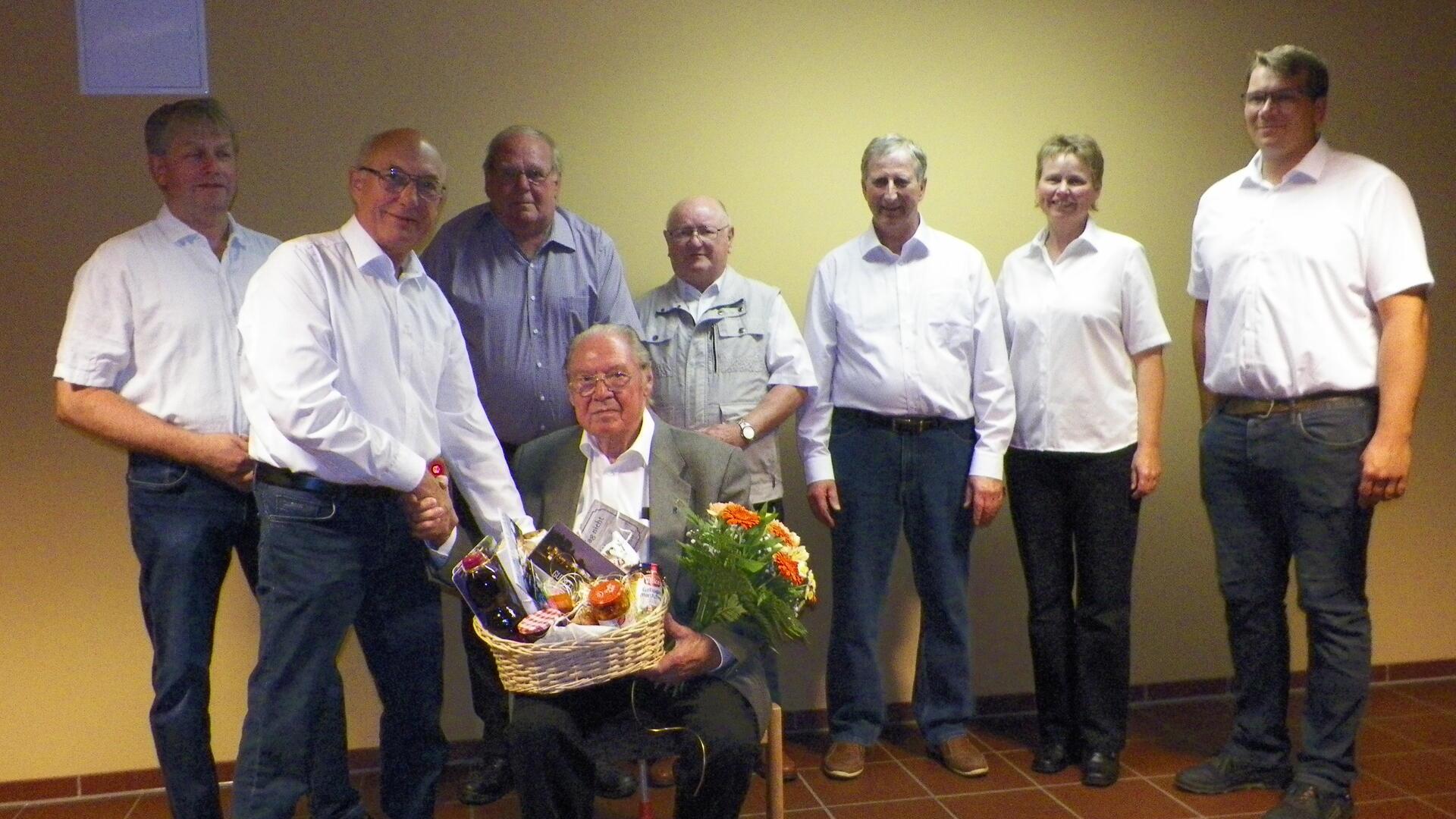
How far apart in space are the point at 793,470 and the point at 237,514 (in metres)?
1.78

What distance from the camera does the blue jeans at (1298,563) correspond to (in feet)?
9.87

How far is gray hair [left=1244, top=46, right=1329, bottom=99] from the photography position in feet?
9.96

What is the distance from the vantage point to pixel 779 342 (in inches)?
137

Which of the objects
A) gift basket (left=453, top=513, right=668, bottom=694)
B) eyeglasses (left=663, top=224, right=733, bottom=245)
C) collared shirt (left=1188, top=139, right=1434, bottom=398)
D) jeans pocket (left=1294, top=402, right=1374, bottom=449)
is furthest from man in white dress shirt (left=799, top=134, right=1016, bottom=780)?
gift basket (left=453, top=513, right=668, bottom=694)

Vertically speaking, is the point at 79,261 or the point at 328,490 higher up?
the point at 79,261

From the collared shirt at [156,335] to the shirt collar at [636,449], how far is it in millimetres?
796

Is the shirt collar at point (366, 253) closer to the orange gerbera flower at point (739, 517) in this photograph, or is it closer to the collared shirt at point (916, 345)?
the orange gerbera flower at point (739, 517)

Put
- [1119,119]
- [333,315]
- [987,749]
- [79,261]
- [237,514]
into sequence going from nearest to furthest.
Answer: [333,315], [237,514], [79,261], [987,749], [1119,119]

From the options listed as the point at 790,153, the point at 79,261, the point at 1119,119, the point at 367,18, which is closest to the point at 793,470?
the point at 790,153

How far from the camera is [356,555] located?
251 centimetres

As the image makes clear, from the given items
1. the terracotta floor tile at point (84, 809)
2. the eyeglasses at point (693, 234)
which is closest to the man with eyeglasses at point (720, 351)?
the eyeglasses at point (693, 234)

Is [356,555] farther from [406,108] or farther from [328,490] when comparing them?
[406,108]

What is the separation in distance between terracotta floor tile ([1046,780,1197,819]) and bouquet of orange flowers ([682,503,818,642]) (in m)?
1.32

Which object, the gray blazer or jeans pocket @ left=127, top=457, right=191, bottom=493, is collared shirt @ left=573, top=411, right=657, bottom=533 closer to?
the gray blazer
